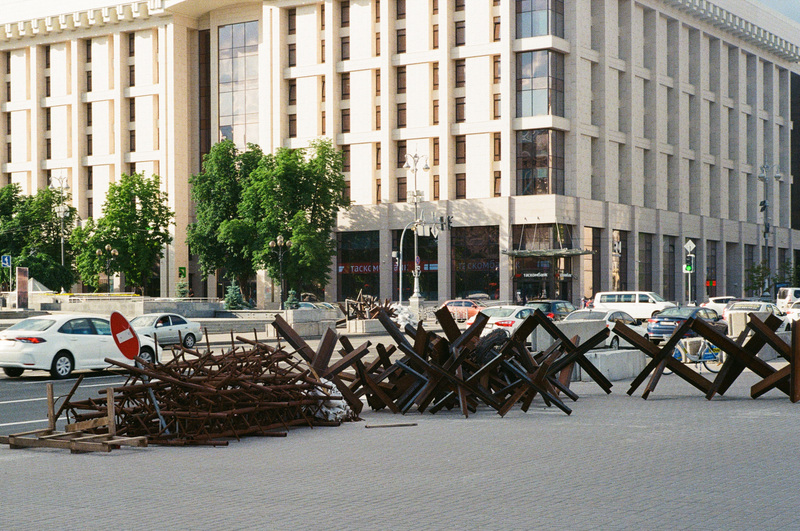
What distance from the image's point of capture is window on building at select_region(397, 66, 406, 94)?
72875mm

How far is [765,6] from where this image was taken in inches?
3615

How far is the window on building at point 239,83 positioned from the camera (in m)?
79.5

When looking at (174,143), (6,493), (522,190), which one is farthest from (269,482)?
(174,143)

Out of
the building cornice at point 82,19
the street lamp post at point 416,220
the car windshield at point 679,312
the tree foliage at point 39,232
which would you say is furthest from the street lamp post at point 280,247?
the car windshield at point 679,312

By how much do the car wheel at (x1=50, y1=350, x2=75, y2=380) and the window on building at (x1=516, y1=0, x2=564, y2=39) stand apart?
169 ft

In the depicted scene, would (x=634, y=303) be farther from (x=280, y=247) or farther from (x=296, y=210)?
(x=296, y=210)

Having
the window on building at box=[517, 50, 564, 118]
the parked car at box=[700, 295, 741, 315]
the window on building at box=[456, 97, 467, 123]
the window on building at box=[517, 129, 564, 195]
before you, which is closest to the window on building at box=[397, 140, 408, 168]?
the window on building at box=[456, 97, 467, 123]

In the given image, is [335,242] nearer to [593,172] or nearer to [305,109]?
[305,109]

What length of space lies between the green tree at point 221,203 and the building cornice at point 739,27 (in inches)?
1435

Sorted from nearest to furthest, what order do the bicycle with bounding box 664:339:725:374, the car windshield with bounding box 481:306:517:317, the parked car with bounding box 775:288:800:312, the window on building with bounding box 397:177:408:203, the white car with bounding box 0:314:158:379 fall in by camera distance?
the white car with bounding box 0:314:158:379 < the bicycle with bounding box 664:339:725:374 < the car windshield with bounding box 481:306:517:317 < the parked car with bounding box 775:288:800:312 < the window on building with bounding box 397:177:408:203

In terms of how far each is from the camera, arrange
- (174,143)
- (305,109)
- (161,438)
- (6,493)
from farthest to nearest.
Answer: (174,143) < (305,109) < (161,438) < (6,493)

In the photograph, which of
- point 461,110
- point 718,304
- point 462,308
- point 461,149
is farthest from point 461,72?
point 718,304

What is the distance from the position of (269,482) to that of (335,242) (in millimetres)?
61306

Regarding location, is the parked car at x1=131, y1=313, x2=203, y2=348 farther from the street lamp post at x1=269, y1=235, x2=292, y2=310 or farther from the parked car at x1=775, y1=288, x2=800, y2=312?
the parked car at x1=775, y1=288, x2=800, y2=312
